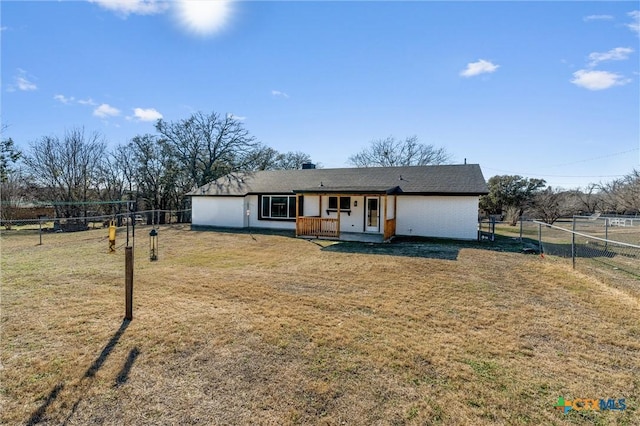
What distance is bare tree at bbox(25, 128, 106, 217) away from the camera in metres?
22.0

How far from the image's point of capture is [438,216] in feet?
45.3

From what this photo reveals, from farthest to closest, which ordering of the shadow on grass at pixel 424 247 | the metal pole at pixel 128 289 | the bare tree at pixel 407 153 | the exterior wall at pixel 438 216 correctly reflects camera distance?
the bare tree at pixel 407 153 → the exterior wall at pixel 438 216 → the shadow on grass at pixel 424 247 → the metal pole at pixel 128 289

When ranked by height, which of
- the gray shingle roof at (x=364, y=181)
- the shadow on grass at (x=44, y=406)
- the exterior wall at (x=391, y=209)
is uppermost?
the gray shingle roof at (x=364, y=181)

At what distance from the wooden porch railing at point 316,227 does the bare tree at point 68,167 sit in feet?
62.1

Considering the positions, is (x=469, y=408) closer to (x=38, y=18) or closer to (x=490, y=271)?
(x=490, y=271)

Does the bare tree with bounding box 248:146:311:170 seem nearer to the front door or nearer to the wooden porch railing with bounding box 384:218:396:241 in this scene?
the front door

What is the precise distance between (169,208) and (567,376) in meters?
28.8

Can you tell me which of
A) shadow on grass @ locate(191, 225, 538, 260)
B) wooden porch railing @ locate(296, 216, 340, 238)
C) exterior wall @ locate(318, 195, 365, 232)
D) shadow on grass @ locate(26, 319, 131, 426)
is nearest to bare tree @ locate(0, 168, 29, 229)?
shadow on grass @ locate(191, 225, 538, 260)

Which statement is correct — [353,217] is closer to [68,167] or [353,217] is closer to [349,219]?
[349,219]

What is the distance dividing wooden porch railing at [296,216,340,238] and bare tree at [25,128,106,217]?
18.9m

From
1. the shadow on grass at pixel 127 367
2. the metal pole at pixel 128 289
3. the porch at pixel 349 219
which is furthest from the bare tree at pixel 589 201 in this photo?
the shadow on grass at pixel 127 367

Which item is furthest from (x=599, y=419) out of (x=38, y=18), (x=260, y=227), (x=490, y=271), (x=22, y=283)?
(x=260, y=227)

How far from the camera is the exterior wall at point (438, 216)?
13258 mm

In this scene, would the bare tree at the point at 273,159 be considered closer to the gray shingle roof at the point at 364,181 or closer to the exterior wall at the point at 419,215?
the gray shingle roof at the point at 364,181
